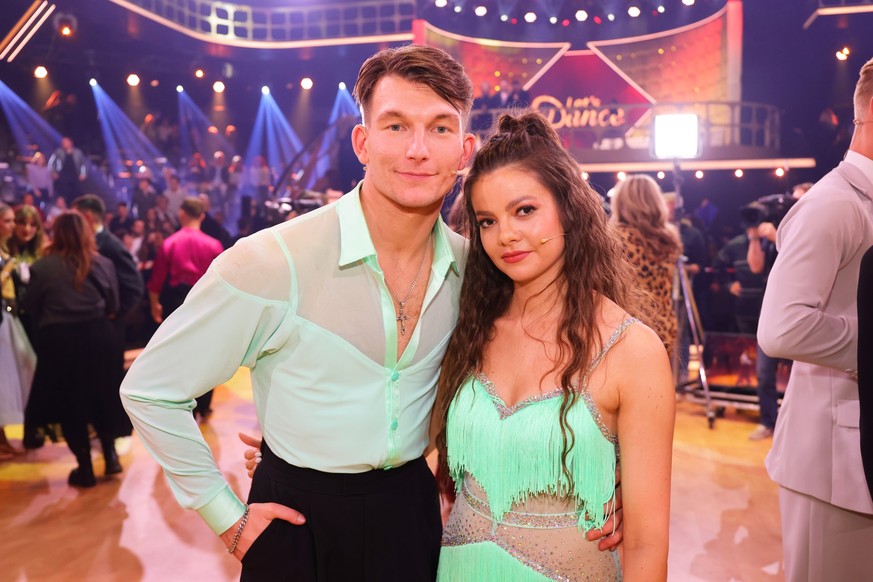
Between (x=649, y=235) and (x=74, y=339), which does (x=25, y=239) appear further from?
(x=649, y=235)

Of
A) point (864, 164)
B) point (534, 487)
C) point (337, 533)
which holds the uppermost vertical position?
point (864, 164)

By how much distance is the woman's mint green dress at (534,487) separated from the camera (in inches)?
61.7

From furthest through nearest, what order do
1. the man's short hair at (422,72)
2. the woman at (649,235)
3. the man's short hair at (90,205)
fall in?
1. the man's short hair at (90,205)
2. the woman at (649,235)
3. the man's short hair at (422,72)

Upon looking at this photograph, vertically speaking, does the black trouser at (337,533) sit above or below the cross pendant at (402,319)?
below

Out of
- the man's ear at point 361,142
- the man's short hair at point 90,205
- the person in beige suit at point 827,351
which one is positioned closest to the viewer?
the man's ear at point 361,142

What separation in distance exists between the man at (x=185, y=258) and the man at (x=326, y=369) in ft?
15.1

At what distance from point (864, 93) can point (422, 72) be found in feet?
4.19

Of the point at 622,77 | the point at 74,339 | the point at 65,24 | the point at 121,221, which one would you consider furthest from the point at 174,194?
the point at 622,77

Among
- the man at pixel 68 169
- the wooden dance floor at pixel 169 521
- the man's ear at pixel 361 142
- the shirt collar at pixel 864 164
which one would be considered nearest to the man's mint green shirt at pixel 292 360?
the man's ear at pixel 361 142

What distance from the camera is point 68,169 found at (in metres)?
9.70

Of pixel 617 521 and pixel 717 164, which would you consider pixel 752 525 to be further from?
pixel 717 164

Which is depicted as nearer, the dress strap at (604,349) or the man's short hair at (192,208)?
the dress strap at (604,349)

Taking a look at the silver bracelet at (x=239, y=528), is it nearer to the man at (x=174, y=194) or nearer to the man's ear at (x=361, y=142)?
the man's ear at (x=361, y=142)

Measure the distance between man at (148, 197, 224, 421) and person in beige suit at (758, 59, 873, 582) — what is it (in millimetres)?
4868
